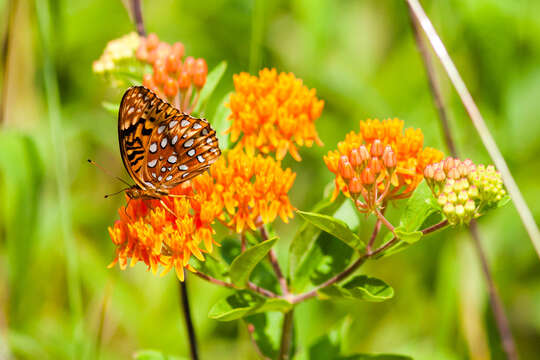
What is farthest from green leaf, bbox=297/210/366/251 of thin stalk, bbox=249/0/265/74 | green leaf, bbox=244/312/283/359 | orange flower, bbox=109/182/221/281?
thin stalk, bbox=249/0/265/74

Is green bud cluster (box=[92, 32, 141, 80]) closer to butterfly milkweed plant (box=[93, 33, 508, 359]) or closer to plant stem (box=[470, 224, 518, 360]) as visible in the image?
butterfly milkweed plant (box=[93, 33, 508, 359])

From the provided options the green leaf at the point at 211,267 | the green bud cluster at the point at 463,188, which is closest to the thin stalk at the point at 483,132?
the green bud cluster at the point at 463,188

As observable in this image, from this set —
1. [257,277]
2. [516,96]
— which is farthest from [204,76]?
[516,96]

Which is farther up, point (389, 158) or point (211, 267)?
point (389, 158)

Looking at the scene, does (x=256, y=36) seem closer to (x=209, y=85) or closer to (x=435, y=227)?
(x=209, y=85)

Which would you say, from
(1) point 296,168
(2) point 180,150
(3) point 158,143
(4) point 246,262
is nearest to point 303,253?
(4) point 246,262

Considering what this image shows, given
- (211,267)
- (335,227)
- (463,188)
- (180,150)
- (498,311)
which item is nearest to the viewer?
(463,188)

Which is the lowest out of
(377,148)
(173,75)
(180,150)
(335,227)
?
(335,227)
